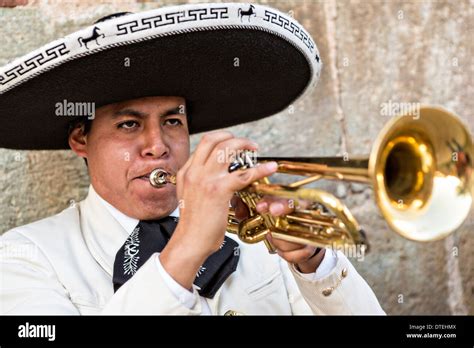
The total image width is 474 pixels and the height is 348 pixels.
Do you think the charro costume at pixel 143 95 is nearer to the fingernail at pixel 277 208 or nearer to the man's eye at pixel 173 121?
the man's eye at pixel 173 121

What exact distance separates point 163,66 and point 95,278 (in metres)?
0.63

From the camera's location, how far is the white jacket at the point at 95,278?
2275 mm

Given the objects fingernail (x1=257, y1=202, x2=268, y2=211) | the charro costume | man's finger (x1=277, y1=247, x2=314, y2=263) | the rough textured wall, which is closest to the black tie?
the charro costume

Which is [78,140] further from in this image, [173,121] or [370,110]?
[370,110]

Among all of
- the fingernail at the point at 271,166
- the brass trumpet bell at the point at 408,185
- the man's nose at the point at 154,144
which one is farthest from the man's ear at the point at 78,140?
the fingernail at the point at 271,166

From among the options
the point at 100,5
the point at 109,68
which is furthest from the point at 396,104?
the point at 109,68

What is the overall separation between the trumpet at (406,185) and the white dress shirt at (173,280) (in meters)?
0.27

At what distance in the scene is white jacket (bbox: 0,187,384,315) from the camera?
→ 2.28 metres

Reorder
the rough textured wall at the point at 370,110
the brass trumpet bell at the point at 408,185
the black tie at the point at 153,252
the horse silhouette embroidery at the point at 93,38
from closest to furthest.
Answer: the brass trumpet bell at the point at 408,185 → the horse silhouette embroidery at the point at 93,38 → the black tie at the point at 153,252 → the rough textured wall at the point at 370,110

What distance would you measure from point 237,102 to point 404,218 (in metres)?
1.05

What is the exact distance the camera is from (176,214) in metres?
2.54

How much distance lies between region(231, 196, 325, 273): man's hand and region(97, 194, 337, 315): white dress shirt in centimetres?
2
